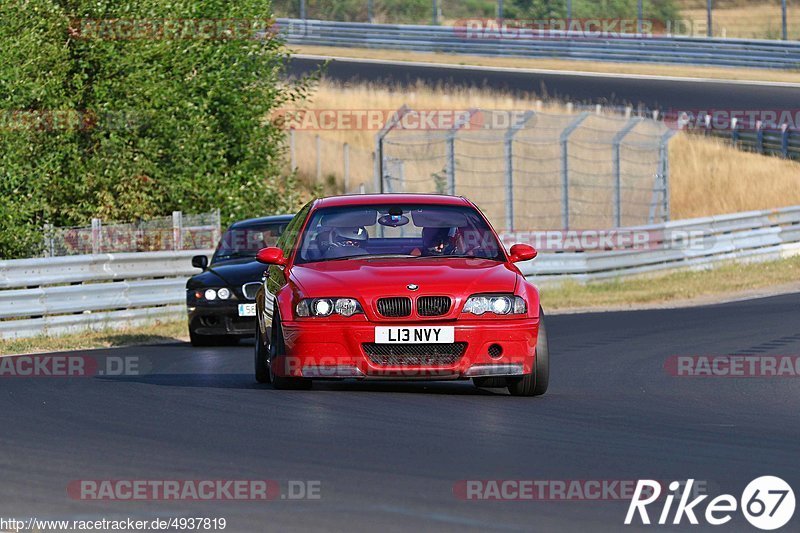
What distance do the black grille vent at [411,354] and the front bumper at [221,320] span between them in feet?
22.8

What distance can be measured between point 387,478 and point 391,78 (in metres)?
40.6

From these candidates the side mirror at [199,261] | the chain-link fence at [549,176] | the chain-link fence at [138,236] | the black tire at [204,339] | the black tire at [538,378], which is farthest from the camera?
the chain-link fence at [549,176]

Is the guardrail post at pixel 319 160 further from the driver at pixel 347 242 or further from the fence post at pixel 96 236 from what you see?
the driver at pixel 347 242

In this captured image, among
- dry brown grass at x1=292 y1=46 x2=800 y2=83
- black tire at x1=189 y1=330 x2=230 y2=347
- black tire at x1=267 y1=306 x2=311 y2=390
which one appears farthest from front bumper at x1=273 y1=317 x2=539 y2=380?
dry brown grass at x1=292 y1=46 x2=800 y2=83

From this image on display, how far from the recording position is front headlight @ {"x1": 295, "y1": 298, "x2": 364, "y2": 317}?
10.3 m

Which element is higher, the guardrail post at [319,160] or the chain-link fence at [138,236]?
the chain-link fence at [138,236]

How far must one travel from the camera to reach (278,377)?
428 inches

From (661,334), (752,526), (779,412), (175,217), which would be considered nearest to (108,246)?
(175,217)

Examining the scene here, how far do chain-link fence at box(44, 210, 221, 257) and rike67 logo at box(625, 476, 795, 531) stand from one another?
51.7 ft

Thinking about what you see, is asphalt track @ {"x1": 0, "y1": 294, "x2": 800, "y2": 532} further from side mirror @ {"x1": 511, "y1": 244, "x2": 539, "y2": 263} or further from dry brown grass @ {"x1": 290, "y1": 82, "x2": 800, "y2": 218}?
dry brown grass @ {"x1": 290, "y1": 82, "x2": 800, "y2": 218}

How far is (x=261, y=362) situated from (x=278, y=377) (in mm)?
1108

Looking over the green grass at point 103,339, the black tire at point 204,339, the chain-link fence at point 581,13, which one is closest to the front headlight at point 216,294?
the black tire at point 204,339

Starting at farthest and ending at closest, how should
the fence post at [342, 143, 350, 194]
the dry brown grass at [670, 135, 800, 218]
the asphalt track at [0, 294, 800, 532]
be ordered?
the dry brown grass at [670, 135, 800, 218]
the fence post at [342, 143, 350, 194]
the asphalt track at [0, 294, 800, 532]

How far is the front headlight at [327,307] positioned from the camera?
10281 mm
